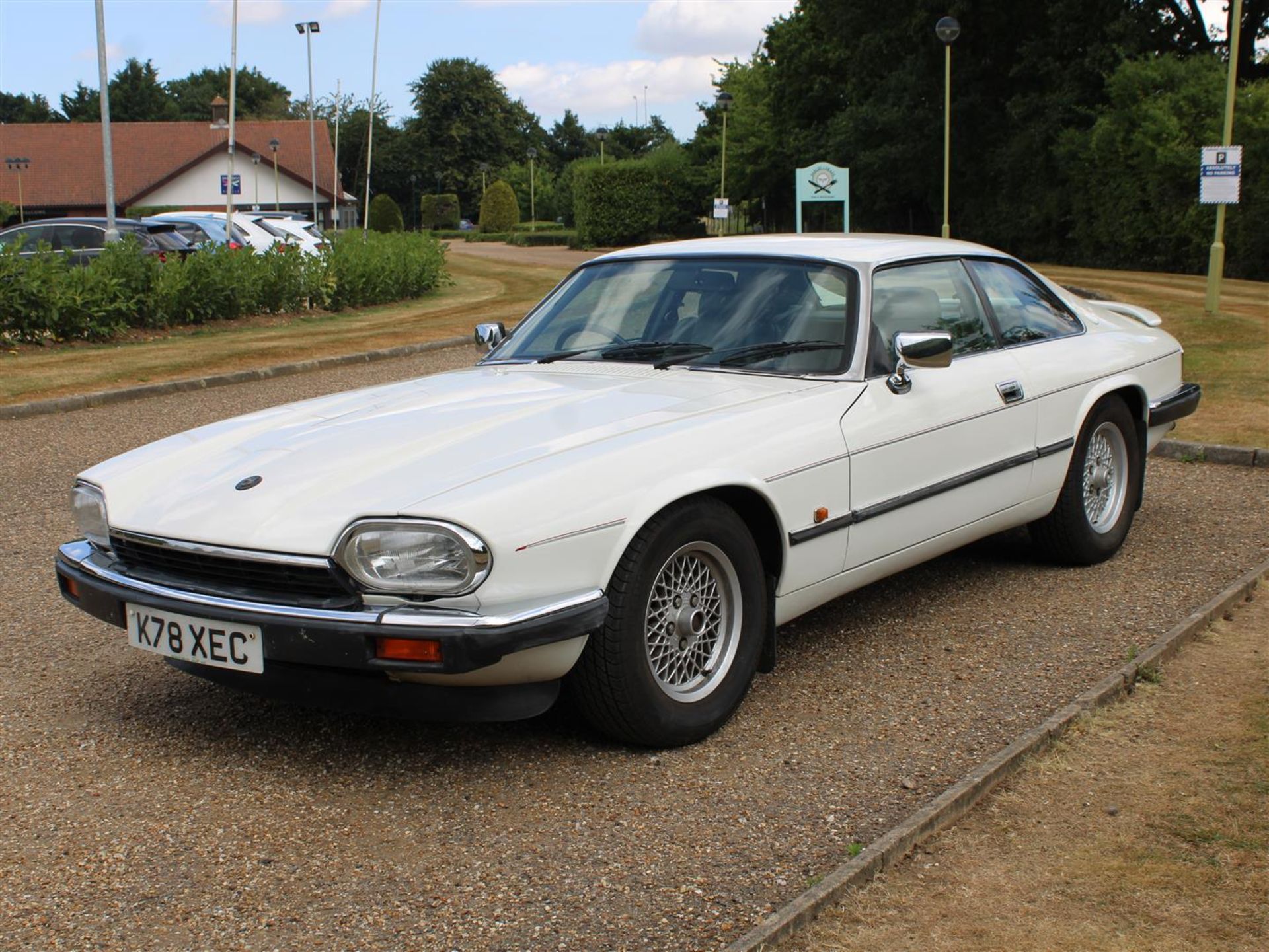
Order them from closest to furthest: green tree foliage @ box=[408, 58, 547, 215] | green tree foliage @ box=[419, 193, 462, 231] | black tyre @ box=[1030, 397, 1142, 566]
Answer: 1. black tyre @ box=[1030, 397, 1142, 566]
2. green tree foliage @ box=[419, 193, 462, 231]
3. green tree foliage @ box=[408, 58, 547, 215]

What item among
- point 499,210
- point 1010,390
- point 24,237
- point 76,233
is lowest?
point 1010,390

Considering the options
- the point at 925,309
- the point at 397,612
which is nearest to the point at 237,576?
the point at 397,612

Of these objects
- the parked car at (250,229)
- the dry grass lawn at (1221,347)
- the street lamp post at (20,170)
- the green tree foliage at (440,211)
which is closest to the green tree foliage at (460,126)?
the green tree foliage at (440,211)

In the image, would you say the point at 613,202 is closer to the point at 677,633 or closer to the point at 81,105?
the point at 677,633

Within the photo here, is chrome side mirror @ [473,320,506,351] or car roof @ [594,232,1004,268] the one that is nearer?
car roof @ [594,232,1004,268]

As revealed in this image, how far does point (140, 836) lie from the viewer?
3.47 meters

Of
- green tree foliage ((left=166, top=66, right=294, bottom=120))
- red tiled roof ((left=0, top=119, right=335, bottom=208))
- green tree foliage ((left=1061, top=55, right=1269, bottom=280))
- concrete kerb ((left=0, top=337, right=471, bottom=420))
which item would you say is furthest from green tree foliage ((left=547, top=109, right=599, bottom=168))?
concrete kerb ((left=0, top=337, right=471, bottom=420))

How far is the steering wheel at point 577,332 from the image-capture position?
5172mm

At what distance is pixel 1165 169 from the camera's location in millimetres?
31516

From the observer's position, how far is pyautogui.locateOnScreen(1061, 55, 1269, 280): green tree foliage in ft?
93.6

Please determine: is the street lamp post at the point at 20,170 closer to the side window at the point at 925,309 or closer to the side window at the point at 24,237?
the side window at the point at 24,237

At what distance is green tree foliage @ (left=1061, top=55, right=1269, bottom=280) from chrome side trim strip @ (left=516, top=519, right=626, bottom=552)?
2814 cm

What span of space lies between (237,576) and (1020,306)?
11.8 feet

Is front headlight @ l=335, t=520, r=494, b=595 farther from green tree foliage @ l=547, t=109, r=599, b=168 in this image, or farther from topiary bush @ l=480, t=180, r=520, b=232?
green tree foliage @ l=547, t=109, r=599, b=168
